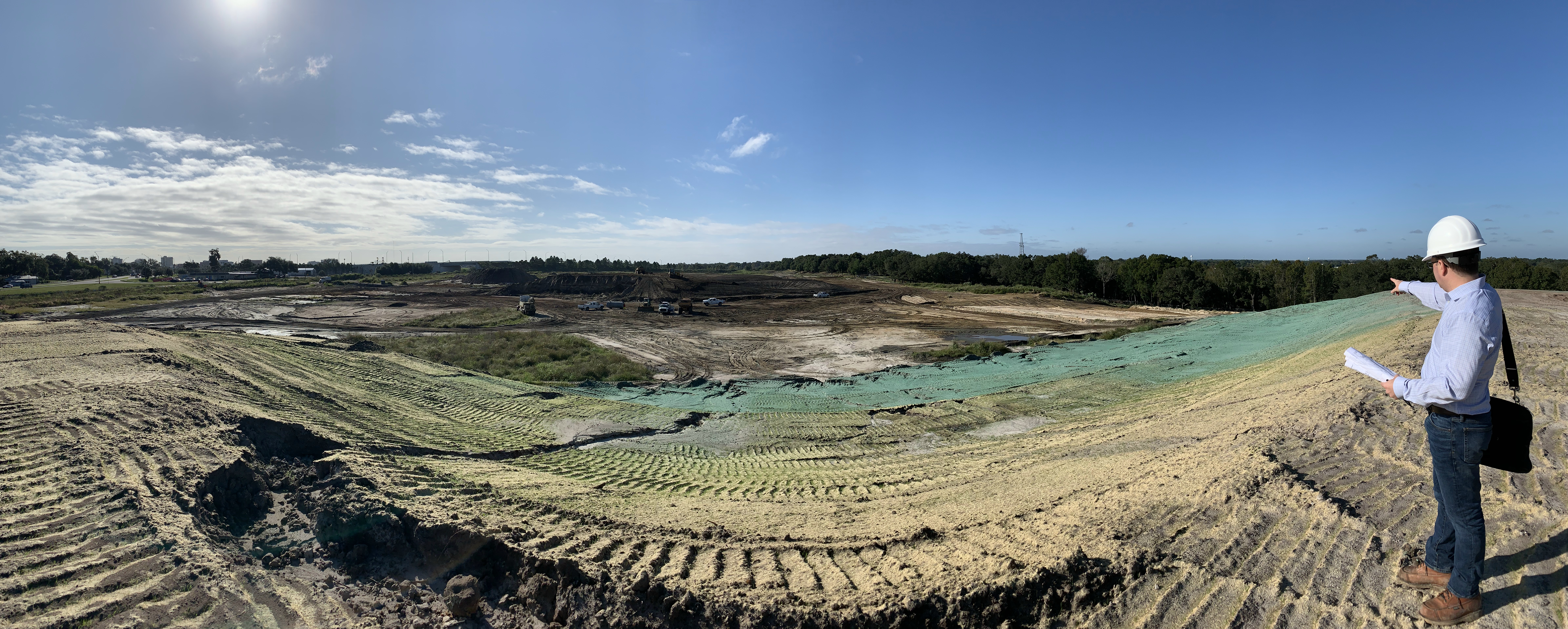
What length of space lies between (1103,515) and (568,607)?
461 cm

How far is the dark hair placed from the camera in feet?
9.80

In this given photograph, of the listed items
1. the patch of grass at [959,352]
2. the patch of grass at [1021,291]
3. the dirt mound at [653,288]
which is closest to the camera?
the patch of grass at [959,352]

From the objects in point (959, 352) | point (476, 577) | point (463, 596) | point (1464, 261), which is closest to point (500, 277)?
point (959, 352)

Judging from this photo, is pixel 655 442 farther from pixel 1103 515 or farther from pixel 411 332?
pixel 411 332

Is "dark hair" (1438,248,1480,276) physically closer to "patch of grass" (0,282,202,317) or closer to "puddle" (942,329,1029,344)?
"puddle" (942,329,1029,344)

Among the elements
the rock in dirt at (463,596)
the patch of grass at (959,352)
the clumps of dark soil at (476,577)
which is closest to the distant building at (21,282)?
the clumps of dark soil at (476,577)

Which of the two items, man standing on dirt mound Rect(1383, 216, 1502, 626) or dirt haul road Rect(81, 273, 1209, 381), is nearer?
man standing on dirt mound Rect(1383, 216, 1502, 626)

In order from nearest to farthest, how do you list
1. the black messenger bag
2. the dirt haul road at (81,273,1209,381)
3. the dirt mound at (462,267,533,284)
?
the black messenger bag → the dirt haul road at (81,273,1209,381) → the dirt mound at (462,267,533,284)

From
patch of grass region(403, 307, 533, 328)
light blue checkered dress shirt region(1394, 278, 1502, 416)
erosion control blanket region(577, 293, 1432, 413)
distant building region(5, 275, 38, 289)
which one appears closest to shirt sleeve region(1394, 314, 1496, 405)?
light blue checkered dress shirt region(1394, 278, 1502, 416)

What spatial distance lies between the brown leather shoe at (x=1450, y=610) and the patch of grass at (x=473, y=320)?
3819cm

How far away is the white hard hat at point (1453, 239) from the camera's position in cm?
298

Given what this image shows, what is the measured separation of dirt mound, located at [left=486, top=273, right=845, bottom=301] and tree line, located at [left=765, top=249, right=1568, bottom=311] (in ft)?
76.7

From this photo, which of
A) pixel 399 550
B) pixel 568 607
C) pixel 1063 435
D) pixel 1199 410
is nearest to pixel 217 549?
pixel 399 550

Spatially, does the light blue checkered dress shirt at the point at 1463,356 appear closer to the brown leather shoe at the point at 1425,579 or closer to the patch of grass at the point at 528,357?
the brown leather shoe at the point at 1425,579
